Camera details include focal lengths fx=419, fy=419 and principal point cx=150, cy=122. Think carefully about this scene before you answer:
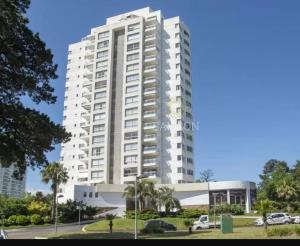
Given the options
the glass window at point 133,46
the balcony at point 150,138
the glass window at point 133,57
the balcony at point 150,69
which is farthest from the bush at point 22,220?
the glass window at point 133,46

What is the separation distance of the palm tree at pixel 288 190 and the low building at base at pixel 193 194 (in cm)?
890

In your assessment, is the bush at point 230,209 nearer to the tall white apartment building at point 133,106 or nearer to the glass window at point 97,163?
the tall white apartment building at point 133,106

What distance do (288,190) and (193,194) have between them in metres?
21.1

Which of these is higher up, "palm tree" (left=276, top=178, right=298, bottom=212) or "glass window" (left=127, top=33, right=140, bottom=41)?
"glass window" (left=127, top=33, right=140, bottom=41)

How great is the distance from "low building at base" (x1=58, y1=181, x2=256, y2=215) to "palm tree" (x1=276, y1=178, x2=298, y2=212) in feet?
29.2

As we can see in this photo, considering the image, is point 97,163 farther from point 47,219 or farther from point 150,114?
point 47,219

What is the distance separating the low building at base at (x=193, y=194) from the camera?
92812 millimetres

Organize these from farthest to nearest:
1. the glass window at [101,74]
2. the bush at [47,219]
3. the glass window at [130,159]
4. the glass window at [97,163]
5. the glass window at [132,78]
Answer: the glass window at [101,74] → the glass window at [132,78] → the glass window at [97,163] → the glass window at [130,159] → the bush at [47,219]

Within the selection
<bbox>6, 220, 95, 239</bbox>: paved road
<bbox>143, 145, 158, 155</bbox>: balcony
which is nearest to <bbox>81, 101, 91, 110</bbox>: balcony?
<bbox>143, 145, 158, 155</bbox>: balcony

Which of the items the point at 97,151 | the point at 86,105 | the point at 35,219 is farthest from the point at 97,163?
the point at 35,219

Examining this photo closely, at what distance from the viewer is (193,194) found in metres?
94.8

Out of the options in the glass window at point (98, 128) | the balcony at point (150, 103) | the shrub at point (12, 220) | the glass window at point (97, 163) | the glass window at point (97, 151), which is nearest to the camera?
the shrub at point (12, 220)

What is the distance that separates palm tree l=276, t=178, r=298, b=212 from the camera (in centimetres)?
8375

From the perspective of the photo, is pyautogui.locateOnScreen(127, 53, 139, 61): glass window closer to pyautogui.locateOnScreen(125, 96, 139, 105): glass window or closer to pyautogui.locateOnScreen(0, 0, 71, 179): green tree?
pyautogui.locateOnScreen(125, 96, 139, 105): glass window
